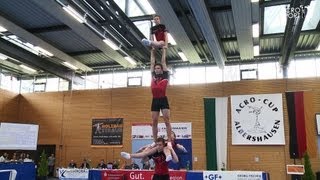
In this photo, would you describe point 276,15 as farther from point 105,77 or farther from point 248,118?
point 105,77

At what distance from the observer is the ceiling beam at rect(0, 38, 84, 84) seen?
1482 centimetres

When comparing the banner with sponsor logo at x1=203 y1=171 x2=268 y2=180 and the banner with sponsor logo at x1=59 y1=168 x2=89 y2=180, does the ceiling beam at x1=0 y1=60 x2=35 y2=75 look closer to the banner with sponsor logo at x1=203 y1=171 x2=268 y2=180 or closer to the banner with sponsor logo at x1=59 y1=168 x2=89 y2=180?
the banner with sponsor logo at x1=59 y1=168 x2=89 y2=180

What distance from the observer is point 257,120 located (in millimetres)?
15484

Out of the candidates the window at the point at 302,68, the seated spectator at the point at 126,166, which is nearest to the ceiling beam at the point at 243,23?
the window at the point at 302,68

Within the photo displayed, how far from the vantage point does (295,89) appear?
15719mm

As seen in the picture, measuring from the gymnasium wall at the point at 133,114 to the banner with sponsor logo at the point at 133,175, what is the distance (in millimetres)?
5195

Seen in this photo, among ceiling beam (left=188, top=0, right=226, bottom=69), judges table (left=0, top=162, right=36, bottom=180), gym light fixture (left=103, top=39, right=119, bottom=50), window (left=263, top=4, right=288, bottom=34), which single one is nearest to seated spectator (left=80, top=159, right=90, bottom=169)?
judges table (left=0, top=162, right=36, bottom=180)

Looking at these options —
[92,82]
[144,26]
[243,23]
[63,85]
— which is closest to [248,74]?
[243,23]

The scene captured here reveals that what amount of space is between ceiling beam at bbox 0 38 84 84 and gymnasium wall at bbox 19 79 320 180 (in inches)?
46.3

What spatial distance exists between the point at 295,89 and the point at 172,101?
5834 millimetres

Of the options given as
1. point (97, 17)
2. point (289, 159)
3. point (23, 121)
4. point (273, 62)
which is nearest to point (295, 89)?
point (273, 62)

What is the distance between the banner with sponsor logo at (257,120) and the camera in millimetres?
15312

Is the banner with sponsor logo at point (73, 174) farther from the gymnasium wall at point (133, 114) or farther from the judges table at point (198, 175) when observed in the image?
the gymnasium wall at point (133, 114)

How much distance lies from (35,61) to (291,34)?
11.6m
